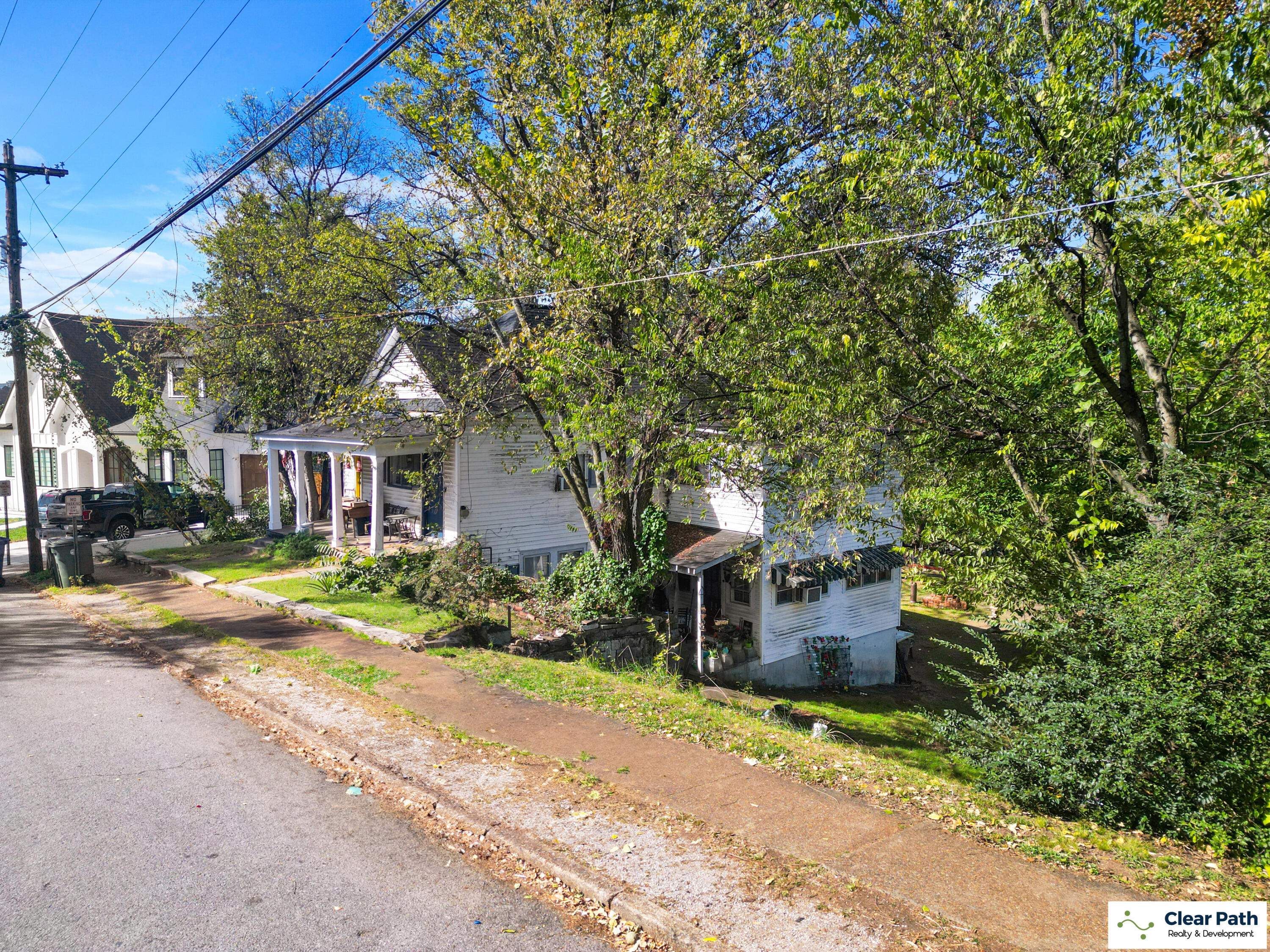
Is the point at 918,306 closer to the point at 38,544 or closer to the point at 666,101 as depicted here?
the point at 666,101

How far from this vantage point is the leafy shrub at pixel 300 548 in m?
19.2

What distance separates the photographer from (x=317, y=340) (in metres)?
18.6

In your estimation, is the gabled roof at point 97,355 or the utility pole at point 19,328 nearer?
the utility pole at point 19,328

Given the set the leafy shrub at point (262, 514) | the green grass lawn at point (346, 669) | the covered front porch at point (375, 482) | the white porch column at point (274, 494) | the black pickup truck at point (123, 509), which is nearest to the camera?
the green grass lawn at point (346, 669)

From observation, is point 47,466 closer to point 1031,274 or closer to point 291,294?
point 291,294

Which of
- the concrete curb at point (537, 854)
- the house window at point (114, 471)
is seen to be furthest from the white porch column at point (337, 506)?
the house window at point (114, 471)

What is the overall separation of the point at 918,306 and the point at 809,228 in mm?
1736

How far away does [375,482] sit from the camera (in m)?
17.7

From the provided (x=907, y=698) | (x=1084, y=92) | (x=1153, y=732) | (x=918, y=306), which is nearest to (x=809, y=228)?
(x=918, y=306)

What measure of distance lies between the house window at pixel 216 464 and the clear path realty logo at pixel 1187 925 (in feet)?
110

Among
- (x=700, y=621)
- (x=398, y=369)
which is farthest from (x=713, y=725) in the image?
(x=398, y=369)

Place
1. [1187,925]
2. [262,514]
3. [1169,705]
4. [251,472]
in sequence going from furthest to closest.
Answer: [251,472], [262,514], [1169,705], [1187,925]

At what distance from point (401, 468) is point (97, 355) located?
2431cm

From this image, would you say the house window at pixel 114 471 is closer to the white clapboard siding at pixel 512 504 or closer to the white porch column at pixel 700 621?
the white clapboard siding at pixel 512 504
